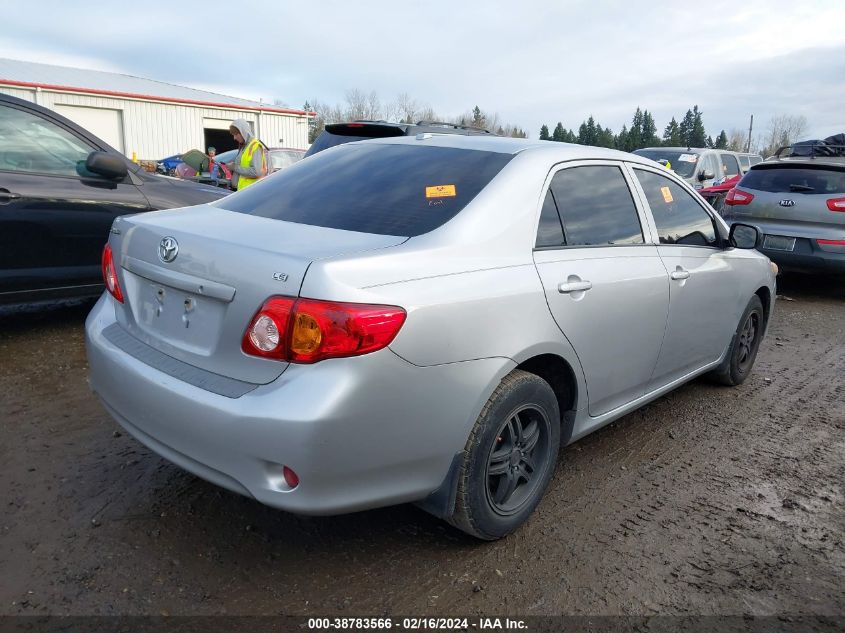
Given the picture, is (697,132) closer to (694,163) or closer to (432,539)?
(694,163)

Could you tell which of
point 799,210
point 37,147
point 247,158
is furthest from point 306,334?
point 799,210

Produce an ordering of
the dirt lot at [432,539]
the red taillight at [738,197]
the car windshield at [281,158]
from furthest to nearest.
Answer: the car windshield at [281,158]
the red taillight at [738,197]
the dirt lot at [432,539]

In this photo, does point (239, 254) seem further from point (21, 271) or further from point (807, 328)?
point (807, 328)

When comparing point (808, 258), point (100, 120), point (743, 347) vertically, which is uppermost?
point (100, 120)

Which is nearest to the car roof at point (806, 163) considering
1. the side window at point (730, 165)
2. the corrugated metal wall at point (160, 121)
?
the side window at point (730, 165)

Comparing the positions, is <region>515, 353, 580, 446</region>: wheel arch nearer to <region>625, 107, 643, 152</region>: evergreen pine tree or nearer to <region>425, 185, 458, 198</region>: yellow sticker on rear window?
<region>425, 185, 458, 198</region>: yellow sticker on rear window

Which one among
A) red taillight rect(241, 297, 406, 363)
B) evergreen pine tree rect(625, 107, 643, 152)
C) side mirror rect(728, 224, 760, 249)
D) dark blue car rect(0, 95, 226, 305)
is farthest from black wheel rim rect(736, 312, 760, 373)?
evergreen pine tree rect(625, 107, 643, 152)

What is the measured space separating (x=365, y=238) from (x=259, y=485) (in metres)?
0.93

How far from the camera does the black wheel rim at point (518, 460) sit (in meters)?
2.68

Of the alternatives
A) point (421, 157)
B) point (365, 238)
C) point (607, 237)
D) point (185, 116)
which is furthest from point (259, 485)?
point (185, 116)

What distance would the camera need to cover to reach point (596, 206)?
325 centimetres

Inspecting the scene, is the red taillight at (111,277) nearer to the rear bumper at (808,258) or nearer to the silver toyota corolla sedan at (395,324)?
the silver toyota corolla sedan at (395,324)

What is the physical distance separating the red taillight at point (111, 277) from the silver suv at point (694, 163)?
10291 mm

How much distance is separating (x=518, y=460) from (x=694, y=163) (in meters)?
10.9
